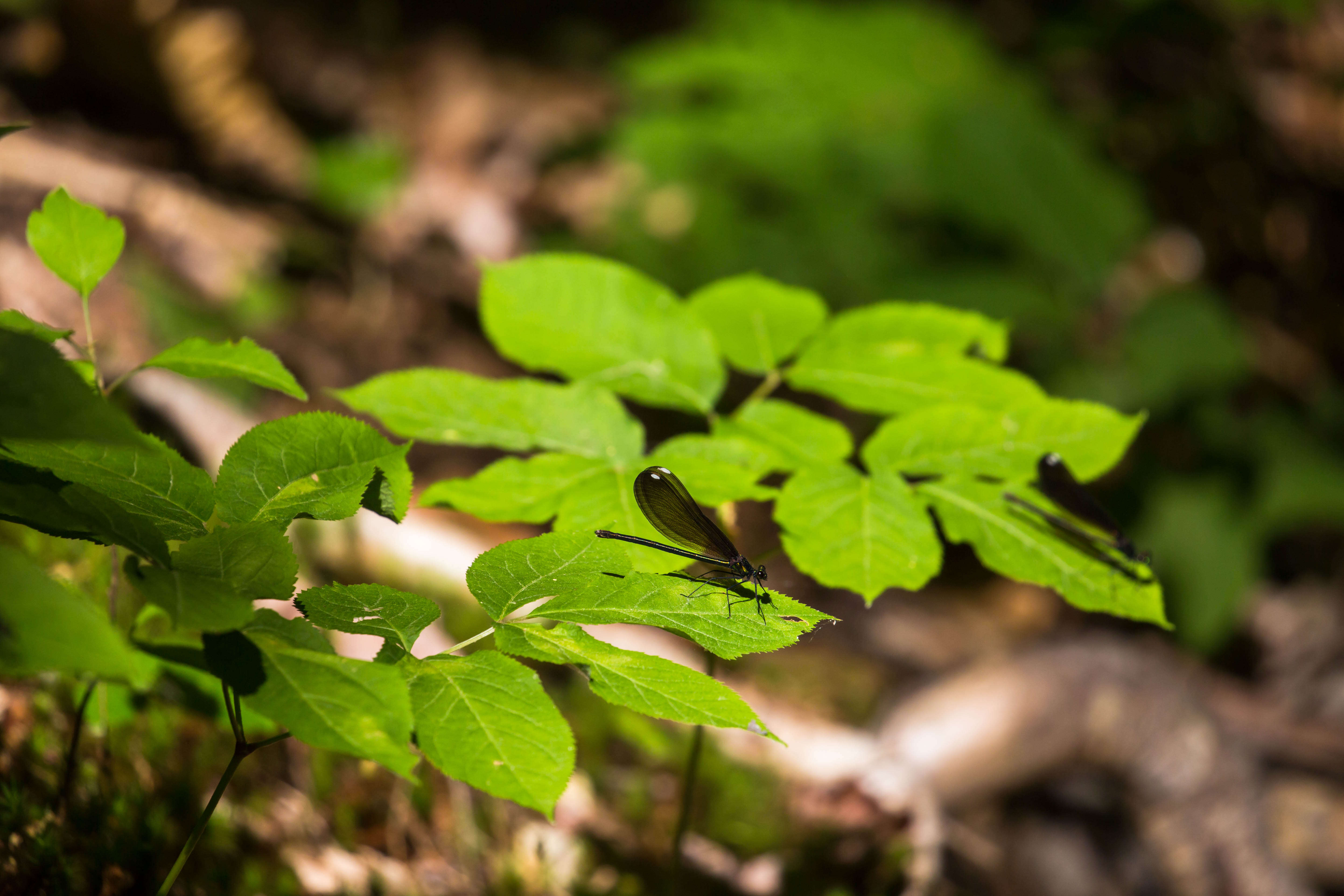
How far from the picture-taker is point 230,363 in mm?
1046

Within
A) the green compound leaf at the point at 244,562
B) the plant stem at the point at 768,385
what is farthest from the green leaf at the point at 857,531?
the green compound leaf at the point at 244,562

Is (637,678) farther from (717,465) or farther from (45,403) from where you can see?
(45,403)

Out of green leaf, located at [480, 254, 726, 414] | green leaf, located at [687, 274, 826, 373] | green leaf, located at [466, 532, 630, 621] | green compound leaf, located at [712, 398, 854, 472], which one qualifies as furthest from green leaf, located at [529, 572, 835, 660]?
green leaf, located at [687, 274, 826, 373]

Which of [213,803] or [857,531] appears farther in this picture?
[857,531]

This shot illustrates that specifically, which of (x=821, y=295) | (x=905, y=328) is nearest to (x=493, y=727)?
(x=905, y=328)

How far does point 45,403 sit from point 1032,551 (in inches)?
46.1

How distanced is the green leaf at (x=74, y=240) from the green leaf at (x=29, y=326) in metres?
0.09

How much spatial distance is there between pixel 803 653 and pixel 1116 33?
4856 mm

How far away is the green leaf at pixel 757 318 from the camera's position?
148cm

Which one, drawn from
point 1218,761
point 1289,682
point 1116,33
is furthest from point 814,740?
point 1116,33

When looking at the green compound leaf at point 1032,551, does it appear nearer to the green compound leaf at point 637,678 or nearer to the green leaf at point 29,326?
the green compound leaf at point 637,678

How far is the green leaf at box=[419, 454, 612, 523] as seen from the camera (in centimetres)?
112

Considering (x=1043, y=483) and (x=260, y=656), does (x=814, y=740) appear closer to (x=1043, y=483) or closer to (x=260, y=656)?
(x=1043, y=483)

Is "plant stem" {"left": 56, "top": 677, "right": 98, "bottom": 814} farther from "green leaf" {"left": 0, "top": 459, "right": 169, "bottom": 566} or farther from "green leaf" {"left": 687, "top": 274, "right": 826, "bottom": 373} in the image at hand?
"green leaf" {"left": 687, "top": 274, "right": 826, "bottom": 373}
